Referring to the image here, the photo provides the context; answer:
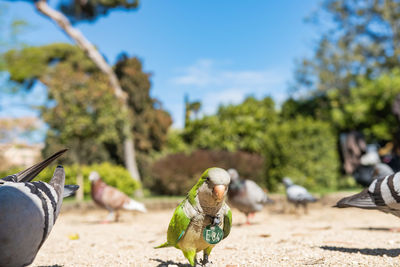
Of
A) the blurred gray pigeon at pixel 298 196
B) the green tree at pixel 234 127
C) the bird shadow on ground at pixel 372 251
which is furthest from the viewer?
the green tree at pixel 234 127

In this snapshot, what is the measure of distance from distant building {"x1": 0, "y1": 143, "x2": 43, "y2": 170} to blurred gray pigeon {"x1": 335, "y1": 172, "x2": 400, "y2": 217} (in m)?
11.3

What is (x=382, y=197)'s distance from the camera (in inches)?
133

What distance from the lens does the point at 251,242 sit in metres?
4.36

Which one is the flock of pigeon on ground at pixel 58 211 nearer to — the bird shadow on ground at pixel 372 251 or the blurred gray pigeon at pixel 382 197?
the blurred gray pigeon at pixel 382 197

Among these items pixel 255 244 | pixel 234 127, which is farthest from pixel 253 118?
pixel 255 244

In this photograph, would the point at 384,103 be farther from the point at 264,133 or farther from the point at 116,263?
the point at 116,263

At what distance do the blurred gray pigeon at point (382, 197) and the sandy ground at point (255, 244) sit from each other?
1.43ft

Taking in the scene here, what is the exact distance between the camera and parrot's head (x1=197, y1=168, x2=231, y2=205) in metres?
2.28

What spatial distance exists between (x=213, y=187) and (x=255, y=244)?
85.3 inches

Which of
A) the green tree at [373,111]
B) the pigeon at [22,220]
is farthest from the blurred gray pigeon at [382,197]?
the green tree at [373,111]

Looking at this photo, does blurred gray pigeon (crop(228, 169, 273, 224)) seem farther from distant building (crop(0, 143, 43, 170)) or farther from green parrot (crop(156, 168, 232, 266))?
distant building (crop(0, 143, 43, 170))

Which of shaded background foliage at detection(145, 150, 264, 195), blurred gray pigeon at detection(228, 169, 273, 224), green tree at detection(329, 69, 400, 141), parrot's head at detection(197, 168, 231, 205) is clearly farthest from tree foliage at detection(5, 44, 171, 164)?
parrot's head at detection(197, 168, 231, 205)

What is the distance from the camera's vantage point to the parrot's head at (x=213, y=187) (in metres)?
2.28

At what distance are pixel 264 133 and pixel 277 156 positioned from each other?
1985mm
